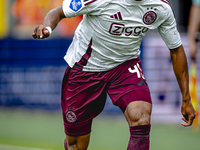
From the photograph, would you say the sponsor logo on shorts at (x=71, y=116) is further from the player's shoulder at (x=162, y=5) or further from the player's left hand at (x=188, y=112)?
the player's shoulder at (x=162, y=5)

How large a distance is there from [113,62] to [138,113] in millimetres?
727

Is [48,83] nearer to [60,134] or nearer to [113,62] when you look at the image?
[60,134]

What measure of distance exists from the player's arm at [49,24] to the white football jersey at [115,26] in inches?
3.1

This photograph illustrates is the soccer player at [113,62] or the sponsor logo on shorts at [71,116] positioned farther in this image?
the sponsor logo on shorts at [71,116]

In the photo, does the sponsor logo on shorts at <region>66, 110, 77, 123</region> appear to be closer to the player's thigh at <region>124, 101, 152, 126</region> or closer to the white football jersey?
the white football jersey

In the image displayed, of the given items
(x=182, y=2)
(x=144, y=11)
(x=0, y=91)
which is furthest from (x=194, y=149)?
(x=182, y=2)

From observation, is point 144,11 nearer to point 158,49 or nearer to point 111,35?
point 111,35

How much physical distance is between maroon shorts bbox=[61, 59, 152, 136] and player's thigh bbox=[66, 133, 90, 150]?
6cm

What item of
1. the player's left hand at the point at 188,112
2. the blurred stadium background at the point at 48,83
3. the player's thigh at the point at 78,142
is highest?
the player's left hand at the point at 188,112

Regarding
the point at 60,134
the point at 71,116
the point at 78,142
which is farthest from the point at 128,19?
the point at 60,134

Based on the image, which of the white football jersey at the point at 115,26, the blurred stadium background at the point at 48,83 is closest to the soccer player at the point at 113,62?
the white football jersey at the point at 115,26

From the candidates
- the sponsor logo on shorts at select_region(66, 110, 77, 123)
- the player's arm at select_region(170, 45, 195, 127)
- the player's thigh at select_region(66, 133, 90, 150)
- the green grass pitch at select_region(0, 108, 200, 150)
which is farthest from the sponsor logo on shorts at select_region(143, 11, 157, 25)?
the green grass pitch at select_region(0, 108, 200, 150)

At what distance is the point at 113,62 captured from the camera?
13.9 feet

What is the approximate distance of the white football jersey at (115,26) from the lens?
12.8 ft
